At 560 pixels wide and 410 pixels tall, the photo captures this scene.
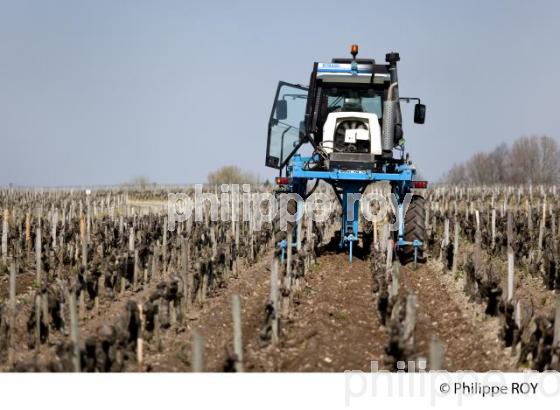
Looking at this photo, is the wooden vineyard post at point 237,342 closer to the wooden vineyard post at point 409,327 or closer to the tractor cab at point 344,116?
the wooden vineyard post at point 409,327

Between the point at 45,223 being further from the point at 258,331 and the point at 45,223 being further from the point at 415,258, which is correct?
the point at 258,331

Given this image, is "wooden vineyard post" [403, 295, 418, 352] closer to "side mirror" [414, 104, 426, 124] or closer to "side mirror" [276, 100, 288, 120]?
"side mirror" [414, 104, 426, 124]

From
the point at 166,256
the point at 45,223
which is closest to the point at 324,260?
the point at 166,256

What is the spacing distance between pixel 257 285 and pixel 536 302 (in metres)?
3.82

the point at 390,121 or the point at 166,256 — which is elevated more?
the point at 390,121

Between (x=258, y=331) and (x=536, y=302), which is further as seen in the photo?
(x=536, y=302)

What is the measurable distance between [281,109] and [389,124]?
Result: 1.85m

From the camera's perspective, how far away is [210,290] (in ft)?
34.4

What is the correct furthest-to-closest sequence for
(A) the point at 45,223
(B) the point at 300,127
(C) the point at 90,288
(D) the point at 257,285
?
(A) the point at 45,223
(B) the point at 300,127
(D) the point at 257,285
(C) the point at 90,288

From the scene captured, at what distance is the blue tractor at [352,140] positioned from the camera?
11805 millimetres

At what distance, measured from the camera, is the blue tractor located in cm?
1180

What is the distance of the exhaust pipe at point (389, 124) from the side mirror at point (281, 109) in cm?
166

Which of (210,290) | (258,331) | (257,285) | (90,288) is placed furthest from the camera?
(257,285)

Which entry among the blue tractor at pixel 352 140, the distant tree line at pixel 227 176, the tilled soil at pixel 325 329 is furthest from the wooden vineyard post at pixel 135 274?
the distant tree line at pixel 227 176
